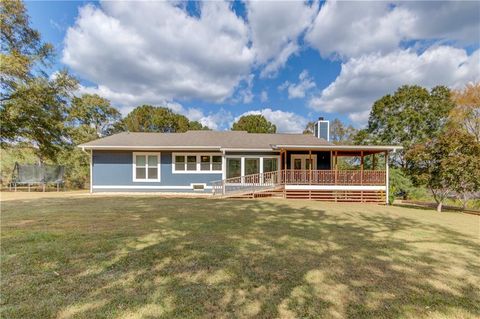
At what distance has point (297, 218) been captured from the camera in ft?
23.7

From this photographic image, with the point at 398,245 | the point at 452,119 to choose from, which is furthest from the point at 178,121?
the point at 398,245

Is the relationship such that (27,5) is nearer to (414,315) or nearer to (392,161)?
(414,315)

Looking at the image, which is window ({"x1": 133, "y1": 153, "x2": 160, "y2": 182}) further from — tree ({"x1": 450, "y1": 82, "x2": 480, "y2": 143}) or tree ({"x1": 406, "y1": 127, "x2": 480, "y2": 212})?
tree ({"x1": 450, "y1": 82, "x2": 480, "y2": 143})

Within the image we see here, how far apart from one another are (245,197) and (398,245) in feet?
29.6

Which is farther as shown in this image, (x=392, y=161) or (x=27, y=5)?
(x=392, y=161)

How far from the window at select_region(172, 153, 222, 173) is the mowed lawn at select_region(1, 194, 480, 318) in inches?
370

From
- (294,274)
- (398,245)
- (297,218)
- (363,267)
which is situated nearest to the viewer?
(294,274)

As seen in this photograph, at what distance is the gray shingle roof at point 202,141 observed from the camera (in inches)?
578

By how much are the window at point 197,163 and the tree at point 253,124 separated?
74.3 feet

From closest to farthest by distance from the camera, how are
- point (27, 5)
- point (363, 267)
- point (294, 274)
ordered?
point (294, 274)
point (363, 267)
point (27, 5)

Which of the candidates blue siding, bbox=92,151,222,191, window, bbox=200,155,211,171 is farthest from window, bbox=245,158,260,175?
window, bbox=200,155,211,171

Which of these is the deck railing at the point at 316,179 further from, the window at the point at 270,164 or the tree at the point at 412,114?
the tree at the point at 412,114

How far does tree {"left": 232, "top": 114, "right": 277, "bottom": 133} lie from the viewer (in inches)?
1487

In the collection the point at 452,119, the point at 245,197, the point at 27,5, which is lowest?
the point at 245,197
